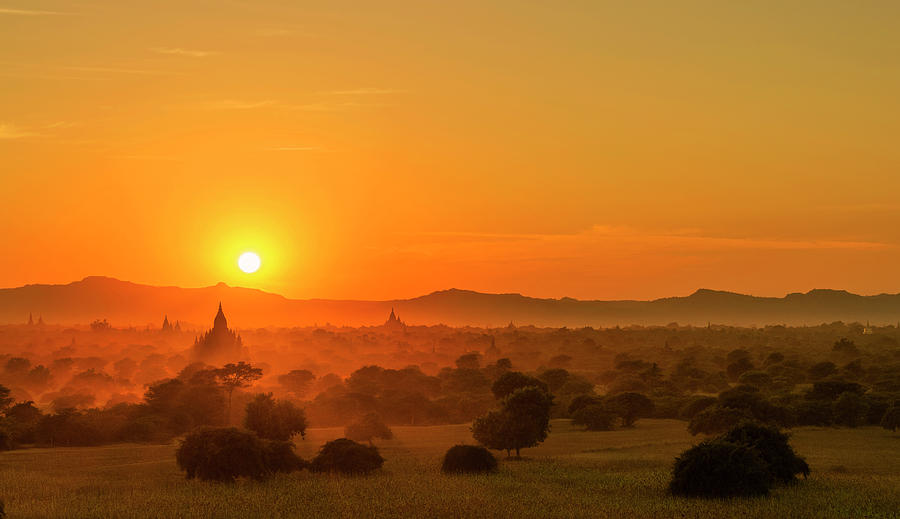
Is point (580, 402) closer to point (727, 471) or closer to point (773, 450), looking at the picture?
point (773, 450)

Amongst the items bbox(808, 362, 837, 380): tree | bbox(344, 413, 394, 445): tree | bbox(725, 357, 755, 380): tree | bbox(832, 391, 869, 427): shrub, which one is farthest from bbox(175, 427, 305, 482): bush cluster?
bbox(725, 357, 755, 380): tree

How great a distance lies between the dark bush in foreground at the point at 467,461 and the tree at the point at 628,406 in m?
37.0

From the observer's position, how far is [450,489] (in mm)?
48594

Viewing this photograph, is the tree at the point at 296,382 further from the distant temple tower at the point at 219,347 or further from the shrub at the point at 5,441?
the shrub at the point at 5,441

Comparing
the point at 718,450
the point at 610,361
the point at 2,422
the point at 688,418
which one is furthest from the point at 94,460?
the point at 610,361

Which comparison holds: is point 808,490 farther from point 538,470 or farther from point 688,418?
point 688,418

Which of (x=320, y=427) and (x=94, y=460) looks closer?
(x=94, y=460)

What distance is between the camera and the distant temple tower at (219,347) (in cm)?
16475

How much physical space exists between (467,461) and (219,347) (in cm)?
11890

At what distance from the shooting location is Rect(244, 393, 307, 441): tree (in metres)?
68.7

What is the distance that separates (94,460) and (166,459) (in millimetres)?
5636

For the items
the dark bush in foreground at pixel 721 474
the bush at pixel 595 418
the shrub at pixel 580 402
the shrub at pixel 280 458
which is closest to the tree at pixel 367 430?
the bush at pixel 595 418

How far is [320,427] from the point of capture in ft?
343

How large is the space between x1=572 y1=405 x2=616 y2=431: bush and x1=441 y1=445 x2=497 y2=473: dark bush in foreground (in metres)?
34.3
